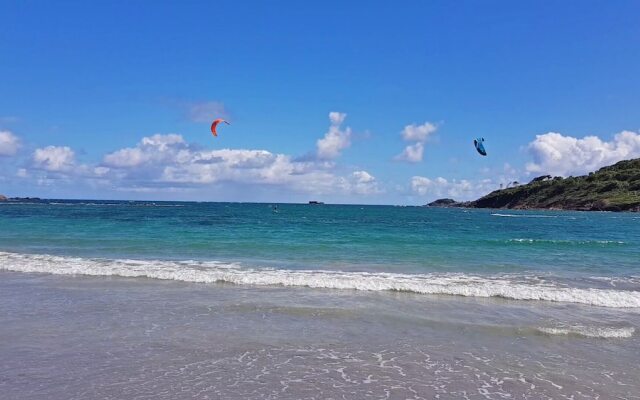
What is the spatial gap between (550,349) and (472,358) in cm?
213

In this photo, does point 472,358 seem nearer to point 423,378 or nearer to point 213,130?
point 423,378

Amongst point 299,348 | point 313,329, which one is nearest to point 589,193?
point 313,329

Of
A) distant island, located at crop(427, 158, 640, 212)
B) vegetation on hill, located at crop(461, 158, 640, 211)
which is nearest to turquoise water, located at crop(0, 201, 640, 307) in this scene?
vegetation on hill, located at crop(461, 158, 640, 211)

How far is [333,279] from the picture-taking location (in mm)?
19062

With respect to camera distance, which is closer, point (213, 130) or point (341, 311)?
point (341, 311)

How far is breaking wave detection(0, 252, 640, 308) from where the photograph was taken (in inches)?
665

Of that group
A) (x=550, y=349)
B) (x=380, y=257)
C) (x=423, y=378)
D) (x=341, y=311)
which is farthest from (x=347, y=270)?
(x=423, y=378)

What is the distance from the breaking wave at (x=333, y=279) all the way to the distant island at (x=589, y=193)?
13066 centimetres

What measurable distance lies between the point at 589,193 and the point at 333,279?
165441 mm

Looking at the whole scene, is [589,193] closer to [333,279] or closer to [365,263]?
[365,263]

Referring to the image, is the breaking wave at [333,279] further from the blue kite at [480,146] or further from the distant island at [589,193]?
the distant island at [589,193]

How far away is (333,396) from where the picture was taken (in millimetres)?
7855

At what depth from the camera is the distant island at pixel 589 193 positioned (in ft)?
460

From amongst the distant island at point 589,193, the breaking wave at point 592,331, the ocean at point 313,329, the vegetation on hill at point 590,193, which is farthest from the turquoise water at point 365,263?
the distant island at point 589,193
